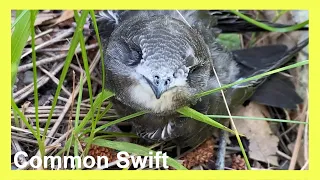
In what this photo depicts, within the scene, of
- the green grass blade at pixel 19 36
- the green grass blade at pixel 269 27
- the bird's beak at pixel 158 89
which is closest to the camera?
the bird's beak at pixel 158 89

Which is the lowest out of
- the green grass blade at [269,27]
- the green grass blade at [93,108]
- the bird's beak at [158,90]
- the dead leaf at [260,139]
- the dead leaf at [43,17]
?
the dead leaf at [260,139]

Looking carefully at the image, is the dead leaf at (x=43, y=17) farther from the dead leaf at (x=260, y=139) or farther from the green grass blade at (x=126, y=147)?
the dead leaf at (x=260, y=139)

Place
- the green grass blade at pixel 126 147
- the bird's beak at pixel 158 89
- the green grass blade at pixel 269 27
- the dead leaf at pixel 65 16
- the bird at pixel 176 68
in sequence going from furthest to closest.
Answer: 1. the dead leaf at pixel 65 16
2. the green grass blade at pixel 269 27
3. the green grass blade at pixel 126 147
4. the bird at pixel 176 68
5. the bird's beak at pixel 158 89

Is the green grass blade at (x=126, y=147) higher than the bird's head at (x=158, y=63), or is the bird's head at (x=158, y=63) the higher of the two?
the bird's head at (x=158, y=63)

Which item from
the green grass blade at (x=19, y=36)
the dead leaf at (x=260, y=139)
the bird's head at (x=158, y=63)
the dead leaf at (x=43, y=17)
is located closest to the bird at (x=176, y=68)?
the bird's head at (x=158, y=63)

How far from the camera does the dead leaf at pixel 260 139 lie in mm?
2951

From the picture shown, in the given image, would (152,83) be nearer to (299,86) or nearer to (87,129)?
(87,129)

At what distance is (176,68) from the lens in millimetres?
2203

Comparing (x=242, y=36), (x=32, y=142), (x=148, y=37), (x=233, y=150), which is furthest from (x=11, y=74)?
(x=242, y=36)

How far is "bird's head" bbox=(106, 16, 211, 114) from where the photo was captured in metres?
2.18

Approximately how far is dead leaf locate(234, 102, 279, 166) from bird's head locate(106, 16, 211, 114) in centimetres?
57

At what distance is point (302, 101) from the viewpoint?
10.2 ft

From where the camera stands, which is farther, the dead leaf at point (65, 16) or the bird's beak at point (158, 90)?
the dead leaf at point (65, 16)

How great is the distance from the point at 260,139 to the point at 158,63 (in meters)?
1.06
